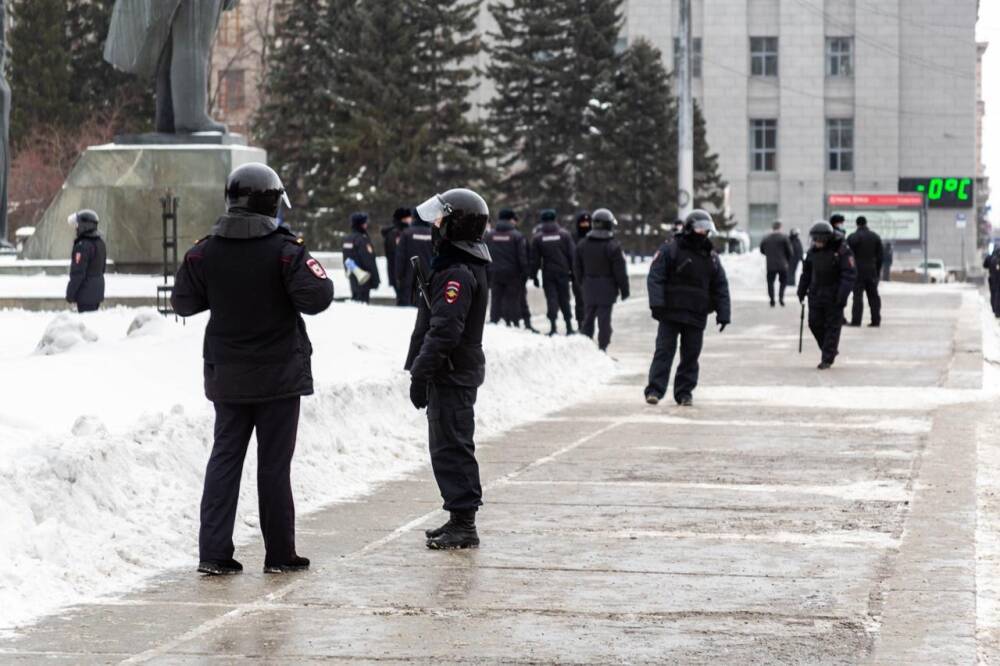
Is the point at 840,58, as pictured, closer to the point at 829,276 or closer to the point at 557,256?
the point at 557,256

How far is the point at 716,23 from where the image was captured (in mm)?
91875

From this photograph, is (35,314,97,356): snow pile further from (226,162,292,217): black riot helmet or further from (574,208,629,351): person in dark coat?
(226,162,292,217): black riot helmet

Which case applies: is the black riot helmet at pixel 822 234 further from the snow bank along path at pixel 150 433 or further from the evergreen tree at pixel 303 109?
the evergreen tree at pixel 303 109

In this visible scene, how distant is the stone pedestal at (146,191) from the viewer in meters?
24.5

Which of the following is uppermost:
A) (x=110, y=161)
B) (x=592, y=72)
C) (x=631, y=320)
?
(x=592, y=72)

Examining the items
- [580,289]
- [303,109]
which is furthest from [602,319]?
[303,109]

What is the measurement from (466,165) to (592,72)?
375 inches

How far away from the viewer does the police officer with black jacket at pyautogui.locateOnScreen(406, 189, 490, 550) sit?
8.89m

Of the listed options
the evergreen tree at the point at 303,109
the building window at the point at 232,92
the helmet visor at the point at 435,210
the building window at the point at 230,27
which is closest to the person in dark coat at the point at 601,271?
the helmet visor at the point at 435,210

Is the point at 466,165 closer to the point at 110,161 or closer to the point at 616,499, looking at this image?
the point at 110,161

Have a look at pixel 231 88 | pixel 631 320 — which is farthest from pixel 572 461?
pixel 231 88

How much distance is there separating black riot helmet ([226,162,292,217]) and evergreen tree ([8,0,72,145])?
192ft

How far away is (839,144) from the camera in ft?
301

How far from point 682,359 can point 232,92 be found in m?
73.4
